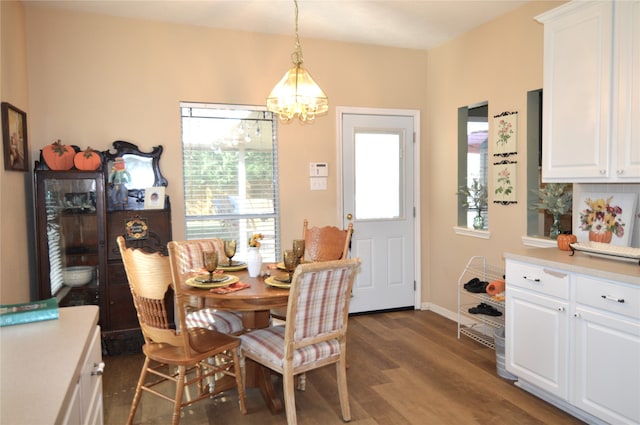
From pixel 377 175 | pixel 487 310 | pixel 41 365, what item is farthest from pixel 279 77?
pixel 41 365

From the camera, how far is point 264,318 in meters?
3.05

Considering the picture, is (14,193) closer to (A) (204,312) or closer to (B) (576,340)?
(A) (204,312)

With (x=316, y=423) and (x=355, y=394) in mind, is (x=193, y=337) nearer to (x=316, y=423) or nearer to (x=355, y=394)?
(x=316, y=423)

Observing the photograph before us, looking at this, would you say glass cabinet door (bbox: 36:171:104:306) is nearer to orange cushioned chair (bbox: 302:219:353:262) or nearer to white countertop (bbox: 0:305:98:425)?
orange cushioned chair (bbox: 302:219:353:262)

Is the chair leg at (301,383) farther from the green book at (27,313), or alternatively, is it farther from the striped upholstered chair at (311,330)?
the green book at (27,313)

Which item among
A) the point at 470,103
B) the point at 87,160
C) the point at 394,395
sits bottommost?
the point at 394,395

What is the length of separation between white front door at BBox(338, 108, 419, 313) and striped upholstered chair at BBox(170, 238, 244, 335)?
1.64 m

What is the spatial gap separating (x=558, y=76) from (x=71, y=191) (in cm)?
361

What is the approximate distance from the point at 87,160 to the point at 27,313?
7.85 feet

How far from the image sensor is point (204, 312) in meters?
3.22

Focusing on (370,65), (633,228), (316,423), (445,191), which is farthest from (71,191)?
(633,228)

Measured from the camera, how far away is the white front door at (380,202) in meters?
4.68

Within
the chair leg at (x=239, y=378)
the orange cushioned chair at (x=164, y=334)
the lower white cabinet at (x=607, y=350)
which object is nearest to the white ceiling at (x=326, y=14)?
the orange cushioned chair at (x=164, y=334)

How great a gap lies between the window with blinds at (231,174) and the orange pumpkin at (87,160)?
0.75 metres
